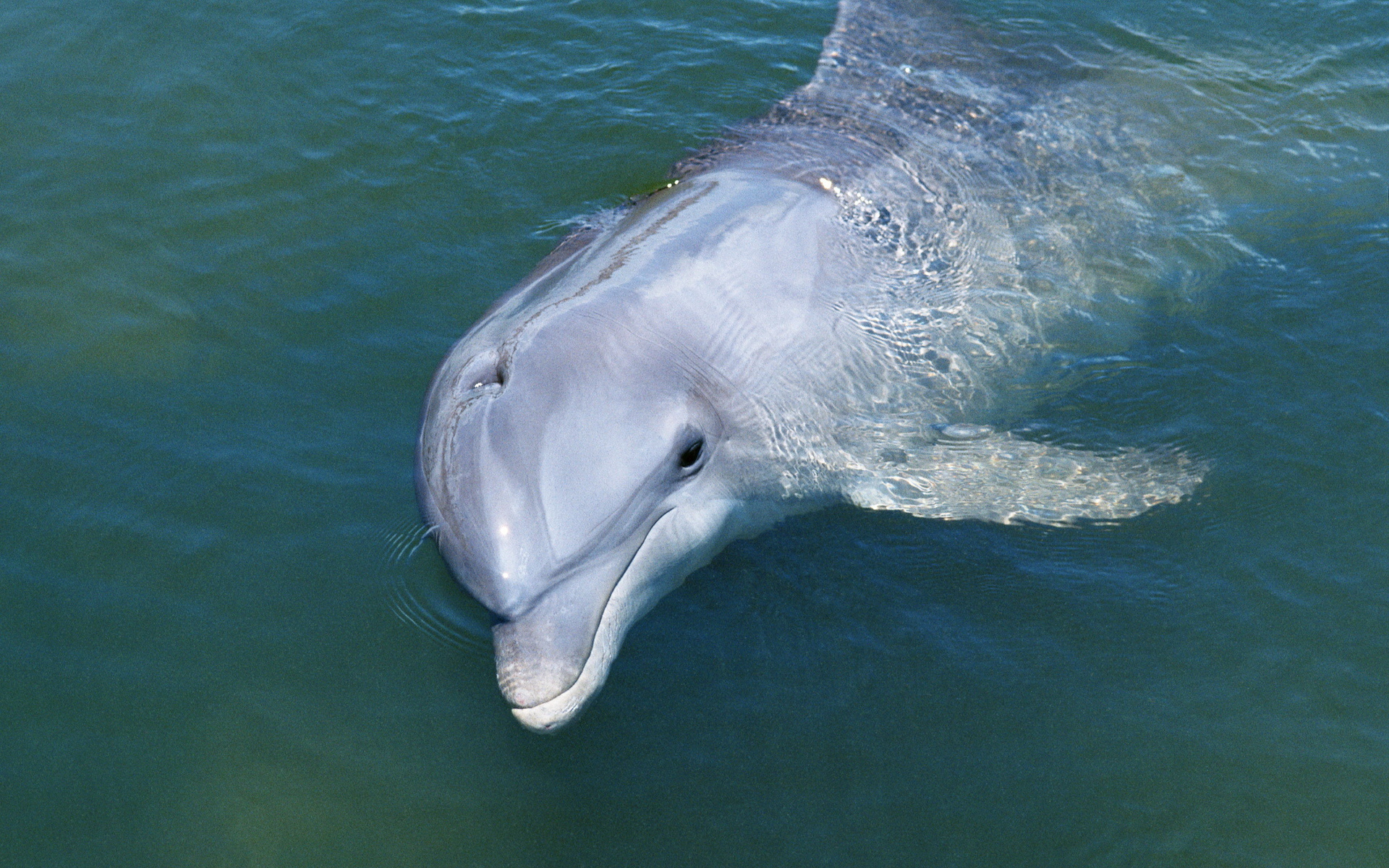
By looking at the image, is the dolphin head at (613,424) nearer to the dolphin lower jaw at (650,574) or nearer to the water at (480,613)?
the dolphin lower jaw at (650,574)

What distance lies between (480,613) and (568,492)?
969mm

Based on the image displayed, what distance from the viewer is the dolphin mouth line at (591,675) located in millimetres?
5266

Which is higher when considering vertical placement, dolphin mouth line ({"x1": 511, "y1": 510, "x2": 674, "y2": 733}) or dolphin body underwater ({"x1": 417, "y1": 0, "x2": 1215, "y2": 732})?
dolphin body underwater ({"x1": 417, "y1": 0, "x2": 1215, "y2": 732})

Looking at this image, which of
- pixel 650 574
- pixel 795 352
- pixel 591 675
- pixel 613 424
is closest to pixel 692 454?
pixel 613 424

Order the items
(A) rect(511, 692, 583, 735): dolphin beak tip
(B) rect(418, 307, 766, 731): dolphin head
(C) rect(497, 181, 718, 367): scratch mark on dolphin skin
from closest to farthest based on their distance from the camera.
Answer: (A) rect(511, 692, 583, 735): dolphin beak tip, (B) rect(418, 307, 766, 731): dolphin head, (C) rect(497, 181, 718, 367): scratch mark on dolphin skin

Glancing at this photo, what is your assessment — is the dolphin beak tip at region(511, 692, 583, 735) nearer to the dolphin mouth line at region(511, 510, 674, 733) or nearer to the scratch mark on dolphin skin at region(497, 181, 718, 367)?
the dolphin mouth line at region(511, 510, 674, 733)

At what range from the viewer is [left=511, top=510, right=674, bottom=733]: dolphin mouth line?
527 centimetres

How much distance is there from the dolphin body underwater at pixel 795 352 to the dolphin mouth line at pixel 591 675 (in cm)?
2

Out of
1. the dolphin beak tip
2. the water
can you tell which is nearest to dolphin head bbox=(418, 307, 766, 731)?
the dolphin beak tip

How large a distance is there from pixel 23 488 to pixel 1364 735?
7.92 m

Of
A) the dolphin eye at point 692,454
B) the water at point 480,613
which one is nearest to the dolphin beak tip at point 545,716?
the water at point 480,613

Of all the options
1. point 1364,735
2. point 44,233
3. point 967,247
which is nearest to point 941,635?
point 1364,735

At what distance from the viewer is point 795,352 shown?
6.92m

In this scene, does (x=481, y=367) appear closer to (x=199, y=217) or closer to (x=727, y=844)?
(x=727, y=844)
